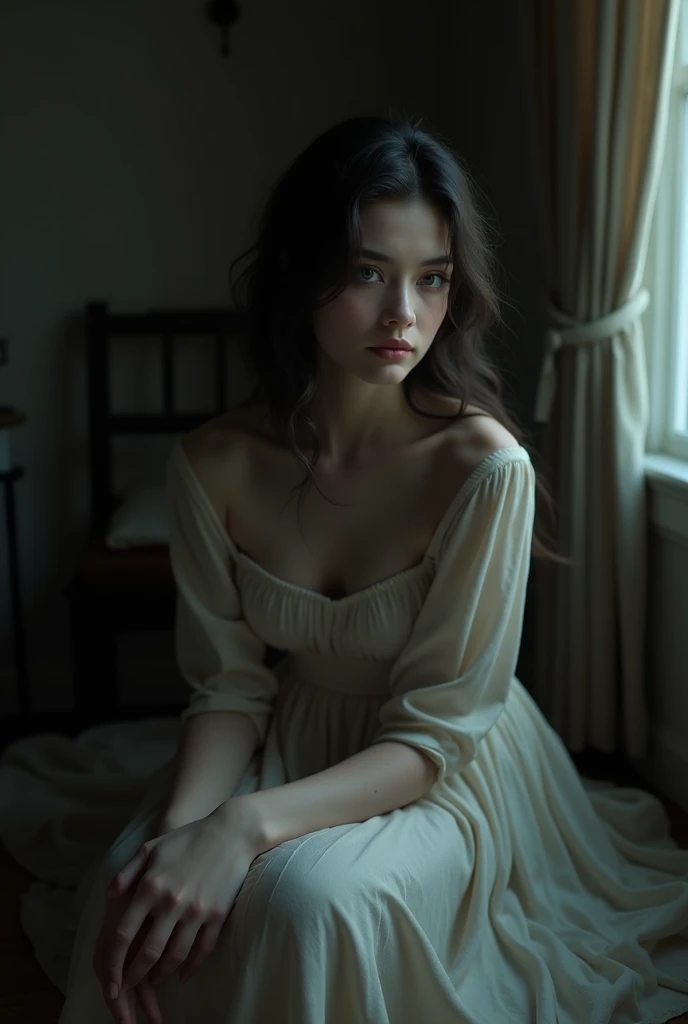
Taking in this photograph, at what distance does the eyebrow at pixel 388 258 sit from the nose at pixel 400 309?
1.4 inches

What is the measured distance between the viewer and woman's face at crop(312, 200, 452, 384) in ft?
4.02

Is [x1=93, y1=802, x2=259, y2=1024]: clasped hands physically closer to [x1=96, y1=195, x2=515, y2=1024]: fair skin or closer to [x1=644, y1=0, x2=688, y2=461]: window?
[x1=96, y1=195, x2=515, y2=1024]: fair skin

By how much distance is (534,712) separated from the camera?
1589mm

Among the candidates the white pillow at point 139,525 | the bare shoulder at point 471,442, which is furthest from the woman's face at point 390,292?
the white pillow at point 139,525

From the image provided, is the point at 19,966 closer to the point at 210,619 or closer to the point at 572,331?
the point at 210,619

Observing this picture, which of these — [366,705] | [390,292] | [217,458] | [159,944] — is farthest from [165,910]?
[390,292]

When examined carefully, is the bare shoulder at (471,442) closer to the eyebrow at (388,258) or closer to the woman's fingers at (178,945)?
the eyebrow at (388,258)

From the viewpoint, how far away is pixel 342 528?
1.39 m

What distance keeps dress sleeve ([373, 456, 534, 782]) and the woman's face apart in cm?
19

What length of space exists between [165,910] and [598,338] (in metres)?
1.31

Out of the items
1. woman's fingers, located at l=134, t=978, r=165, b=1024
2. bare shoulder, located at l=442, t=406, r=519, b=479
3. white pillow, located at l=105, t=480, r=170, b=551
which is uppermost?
bare shoulder, located at l=442, t=406, r=519, b=479

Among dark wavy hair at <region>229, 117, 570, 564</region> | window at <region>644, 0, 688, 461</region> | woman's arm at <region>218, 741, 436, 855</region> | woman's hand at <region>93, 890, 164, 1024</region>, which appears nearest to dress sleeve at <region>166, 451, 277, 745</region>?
dark wavy hair at <region>229, 117, 570, 564</region>

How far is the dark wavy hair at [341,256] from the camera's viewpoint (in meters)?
1.22

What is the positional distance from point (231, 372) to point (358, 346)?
1.62m
